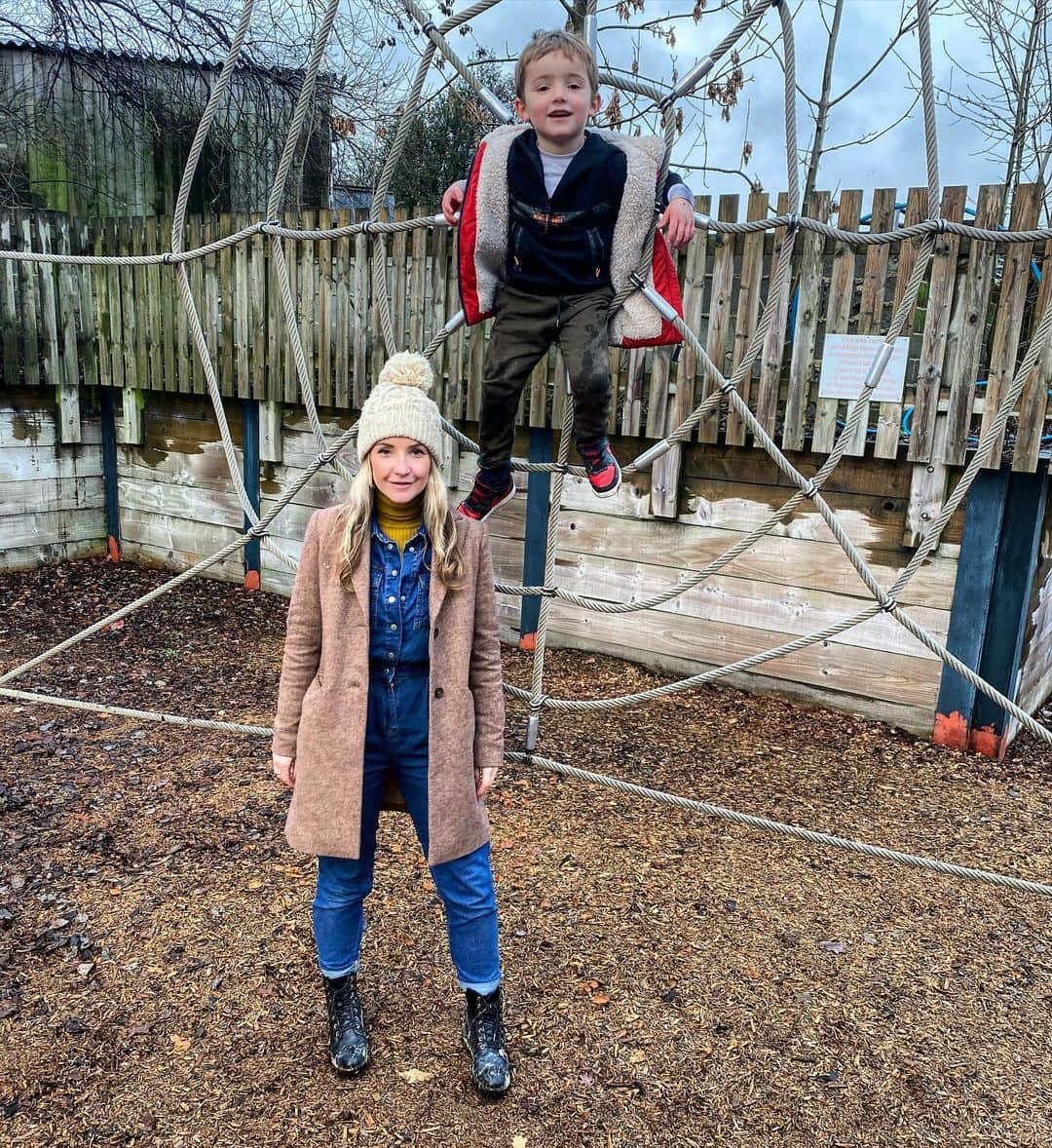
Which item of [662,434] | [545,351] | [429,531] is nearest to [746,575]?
[662,434]

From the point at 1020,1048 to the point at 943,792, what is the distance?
4.76 ft

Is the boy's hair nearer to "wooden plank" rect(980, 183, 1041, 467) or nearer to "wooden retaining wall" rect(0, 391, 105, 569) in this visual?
"wooden plank" rect(980, 183, 1041, 467)

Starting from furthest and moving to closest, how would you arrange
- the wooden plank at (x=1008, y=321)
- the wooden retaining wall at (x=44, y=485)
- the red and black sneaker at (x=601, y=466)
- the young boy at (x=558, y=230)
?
the wooden retaining wall at (x=44, y=485) → the wooden plank at (x=1008, y=321) → the red and black sneaker at (x=601, y=466) → the young boy at (x=558, y=230)

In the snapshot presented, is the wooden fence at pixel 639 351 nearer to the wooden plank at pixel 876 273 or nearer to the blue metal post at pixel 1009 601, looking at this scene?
the wooden plank at pixel 876 273

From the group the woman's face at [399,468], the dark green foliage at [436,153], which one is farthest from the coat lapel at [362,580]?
the dark green foliage at [436,153]

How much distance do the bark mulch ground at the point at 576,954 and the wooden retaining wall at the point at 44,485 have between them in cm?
259

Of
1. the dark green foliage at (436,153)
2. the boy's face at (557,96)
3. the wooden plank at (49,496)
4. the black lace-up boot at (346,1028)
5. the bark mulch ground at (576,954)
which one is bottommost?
the bark mulch ground at (576,954)

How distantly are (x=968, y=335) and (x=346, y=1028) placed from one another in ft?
10.7

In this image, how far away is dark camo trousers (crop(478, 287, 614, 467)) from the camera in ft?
9.23

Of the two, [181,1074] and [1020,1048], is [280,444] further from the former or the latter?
[1020,1048]

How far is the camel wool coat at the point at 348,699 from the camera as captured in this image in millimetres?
2023

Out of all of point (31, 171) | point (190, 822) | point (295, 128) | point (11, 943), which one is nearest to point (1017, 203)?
point (295, 128)

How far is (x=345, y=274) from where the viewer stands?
214 inches

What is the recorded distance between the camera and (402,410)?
201 cm
